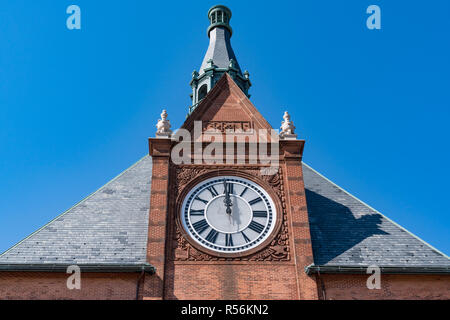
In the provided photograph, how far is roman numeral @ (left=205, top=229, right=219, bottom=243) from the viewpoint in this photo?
16.7 meters

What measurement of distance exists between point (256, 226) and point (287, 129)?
383cm

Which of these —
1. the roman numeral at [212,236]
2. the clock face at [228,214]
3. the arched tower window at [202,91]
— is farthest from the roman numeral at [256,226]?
the arched tower window at [202,91]

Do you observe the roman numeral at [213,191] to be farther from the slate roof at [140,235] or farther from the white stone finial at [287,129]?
the white stone finial at [287,129]

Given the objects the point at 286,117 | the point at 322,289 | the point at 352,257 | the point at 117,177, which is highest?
the point at 286,117

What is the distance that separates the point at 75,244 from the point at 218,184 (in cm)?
475

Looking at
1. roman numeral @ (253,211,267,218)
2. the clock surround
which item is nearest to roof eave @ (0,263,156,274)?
the clock surround

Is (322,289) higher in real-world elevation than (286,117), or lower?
lower

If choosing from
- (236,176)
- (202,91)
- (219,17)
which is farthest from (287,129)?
(219,17)

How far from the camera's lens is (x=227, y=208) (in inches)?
684

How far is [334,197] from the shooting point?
19.8 m

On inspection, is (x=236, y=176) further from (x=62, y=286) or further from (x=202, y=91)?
(x=202, y=91)

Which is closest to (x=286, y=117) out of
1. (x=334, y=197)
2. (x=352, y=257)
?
(x=334, y=197)

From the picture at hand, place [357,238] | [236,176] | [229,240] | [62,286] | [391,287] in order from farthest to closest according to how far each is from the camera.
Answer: [236,176], [357,238], [229,240], [391,287], [62,286]
